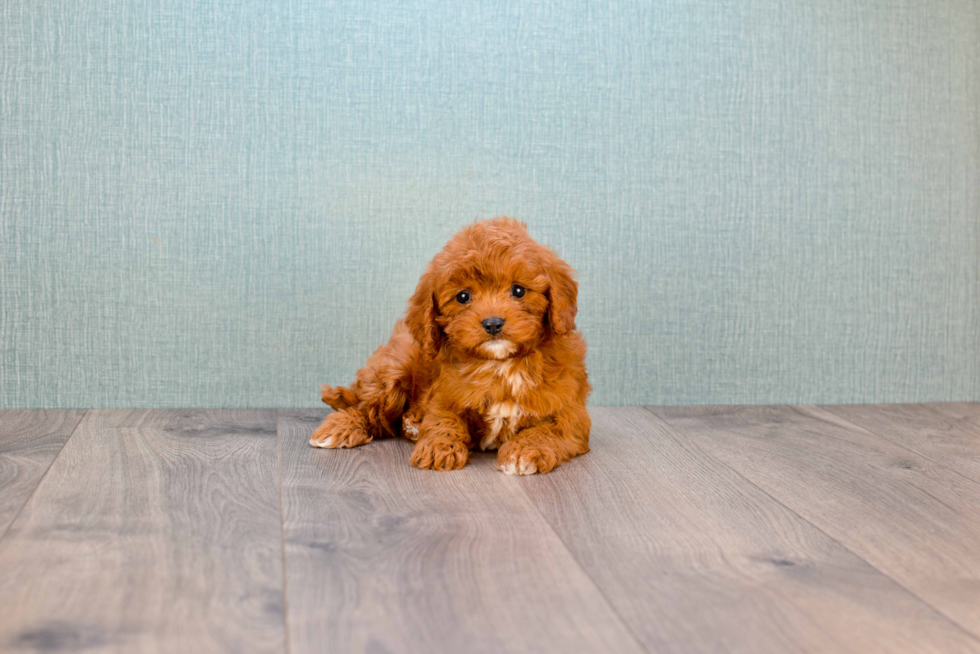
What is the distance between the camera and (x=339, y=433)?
2193 millimetres

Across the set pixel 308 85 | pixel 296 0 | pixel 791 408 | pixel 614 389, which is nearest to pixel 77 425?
pixel 308 85

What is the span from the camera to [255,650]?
44.4 inches

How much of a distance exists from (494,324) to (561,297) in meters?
0.19

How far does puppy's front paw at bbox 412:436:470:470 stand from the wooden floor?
41mm

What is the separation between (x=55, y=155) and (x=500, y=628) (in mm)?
2035

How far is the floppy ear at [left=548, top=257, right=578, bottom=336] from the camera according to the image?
1.99m

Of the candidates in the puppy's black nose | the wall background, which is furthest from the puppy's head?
the wall background

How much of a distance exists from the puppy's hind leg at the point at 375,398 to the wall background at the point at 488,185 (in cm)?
41

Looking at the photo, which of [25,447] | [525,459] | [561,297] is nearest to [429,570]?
[525,459]

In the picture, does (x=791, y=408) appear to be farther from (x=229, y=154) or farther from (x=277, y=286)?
(x=229, y=154)

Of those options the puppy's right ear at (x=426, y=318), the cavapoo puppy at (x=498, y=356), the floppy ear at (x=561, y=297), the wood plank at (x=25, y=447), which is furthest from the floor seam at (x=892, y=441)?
the wood plank at (x=25, y=447)

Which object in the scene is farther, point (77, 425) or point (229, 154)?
point (229, 154)

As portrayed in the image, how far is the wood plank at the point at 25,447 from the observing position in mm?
1720

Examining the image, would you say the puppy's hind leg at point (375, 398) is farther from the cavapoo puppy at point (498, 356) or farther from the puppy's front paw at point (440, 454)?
the puppy's front paw at point (440, 454)
